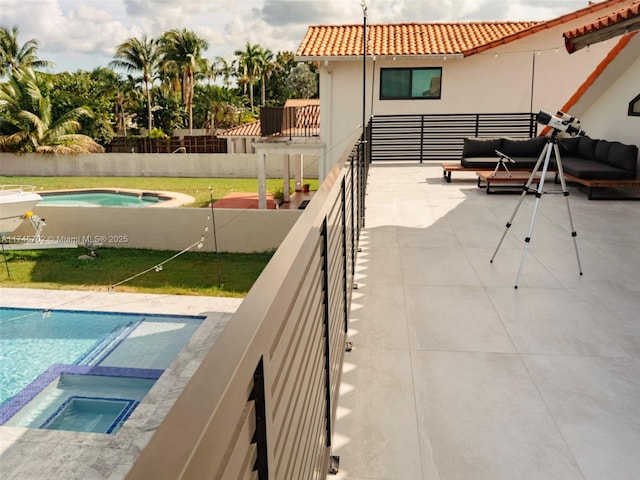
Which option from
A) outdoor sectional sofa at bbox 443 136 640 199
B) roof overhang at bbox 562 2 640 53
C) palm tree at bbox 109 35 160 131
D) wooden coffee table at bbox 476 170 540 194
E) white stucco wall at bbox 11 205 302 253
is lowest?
white stucco wall at bbox 11 205 302 253

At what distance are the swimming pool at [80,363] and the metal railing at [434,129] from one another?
8560 mm

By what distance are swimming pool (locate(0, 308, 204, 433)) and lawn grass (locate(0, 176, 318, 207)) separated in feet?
46.2

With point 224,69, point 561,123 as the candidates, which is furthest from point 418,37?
point 224,69

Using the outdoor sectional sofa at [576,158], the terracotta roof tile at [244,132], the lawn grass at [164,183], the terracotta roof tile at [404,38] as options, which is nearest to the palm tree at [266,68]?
the terracotta roof tile at [244,132]

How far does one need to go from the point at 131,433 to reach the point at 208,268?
10.6 meters

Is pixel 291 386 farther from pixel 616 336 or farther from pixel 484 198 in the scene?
pixel 484 198

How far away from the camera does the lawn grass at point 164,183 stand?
2872 cm

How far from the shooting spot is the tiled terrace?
2471 millimetres

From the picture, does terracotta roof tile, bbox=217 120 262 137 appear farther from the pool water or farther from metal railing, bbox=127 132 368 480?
metal railing, bbox=127 132 368 480

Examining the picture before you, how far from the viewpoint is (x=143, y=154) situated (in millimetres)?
33938

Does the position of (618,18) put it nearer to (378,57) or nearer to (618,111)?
(618,111)

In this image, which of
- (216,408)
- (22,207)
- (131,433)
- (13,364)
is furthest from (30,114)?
(216,408)

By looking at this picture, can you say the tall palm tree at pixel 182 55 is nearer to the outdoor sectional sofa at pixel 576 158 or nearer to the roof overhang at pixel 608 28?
the outdoor sectional sofa at pixel 576 158

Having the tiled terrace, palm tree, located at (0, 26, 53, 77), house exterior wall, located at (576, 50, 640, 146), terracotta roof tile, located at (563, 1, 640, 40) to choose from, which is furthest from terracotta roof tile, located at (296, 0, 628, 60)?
palm tree, located at (0, 26, 53, 77)
